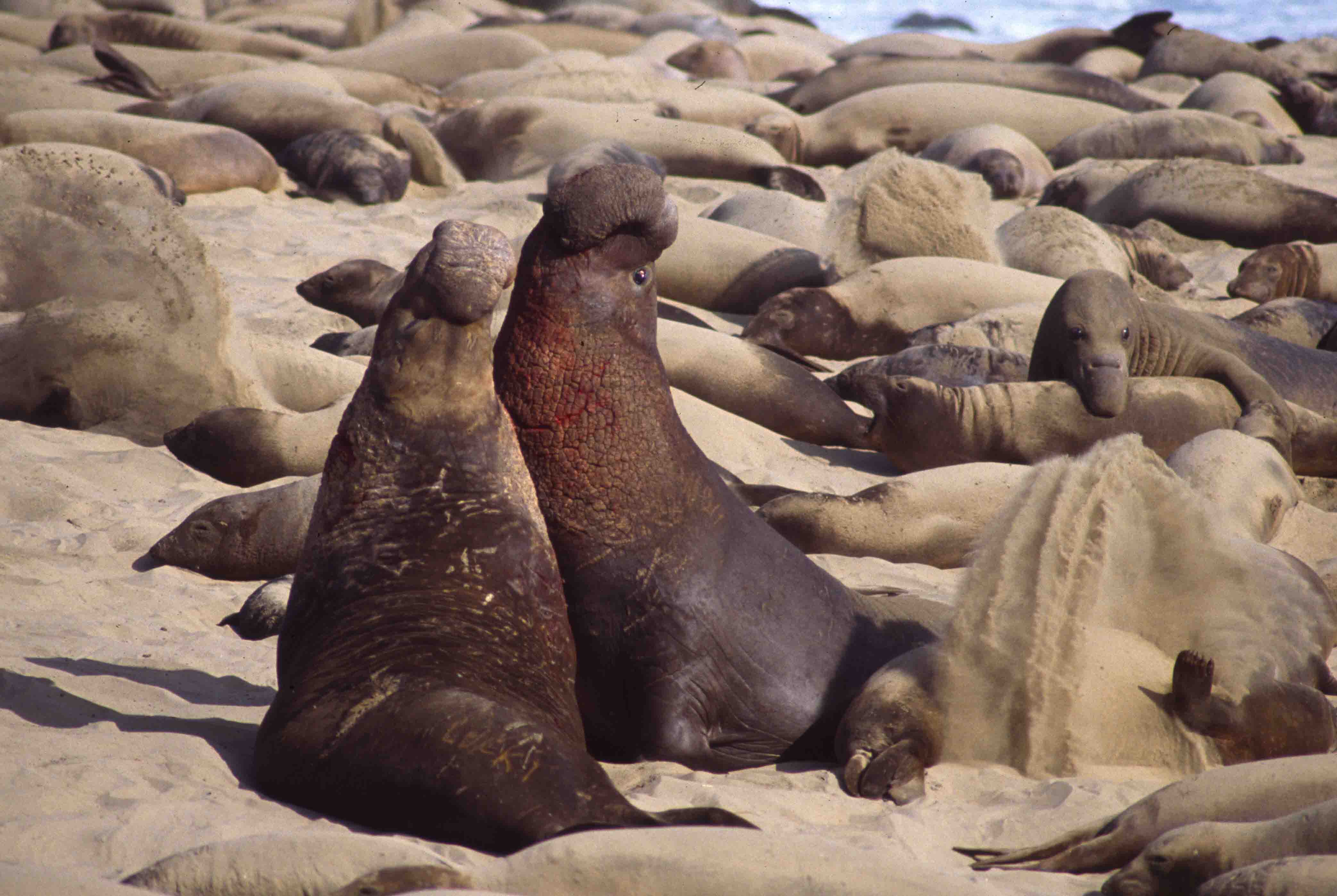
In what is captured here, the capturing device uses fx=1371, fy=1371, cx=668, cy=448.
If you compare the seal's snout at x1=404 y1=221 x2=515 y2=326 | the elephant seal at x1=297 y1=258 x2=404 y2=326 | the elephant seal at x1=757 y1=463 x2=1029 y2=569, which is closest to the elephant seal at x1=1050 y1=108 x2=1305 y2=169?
the elephant seal at x1=297 y1=258 x2=404 y2=326

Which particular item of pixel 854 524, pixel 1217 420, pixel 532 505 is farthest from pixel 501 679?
pixel 1217 420

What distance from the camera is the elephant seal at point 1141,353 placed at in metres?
6.42

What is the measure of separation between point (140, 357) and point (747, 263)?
3.96 metres

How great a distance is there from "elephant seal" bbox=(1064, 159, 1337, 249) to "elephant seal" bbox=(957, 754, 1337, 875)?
28.0 ft

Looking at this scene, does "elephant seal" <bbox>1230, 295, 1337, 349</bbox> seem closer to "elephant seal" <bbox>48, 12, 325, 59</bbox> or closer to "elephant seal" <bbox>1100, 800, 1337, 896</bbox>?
"elephant seal" <bbox>1100, 800, 1337, 896</bbox>

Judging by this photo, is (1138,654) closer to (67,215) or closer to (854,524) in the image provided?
(854,524)

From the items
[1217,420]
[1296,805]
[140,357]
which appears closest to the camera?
[1296,805]

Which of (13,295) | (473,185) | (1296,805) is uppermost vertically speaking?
(1296,805)

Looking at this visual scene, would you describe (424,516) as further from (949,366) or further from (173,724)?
(949,366)

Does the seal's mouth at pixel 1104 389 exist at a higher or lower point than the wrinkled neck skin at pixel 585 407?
lower

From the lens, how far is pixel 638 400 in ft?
10.7

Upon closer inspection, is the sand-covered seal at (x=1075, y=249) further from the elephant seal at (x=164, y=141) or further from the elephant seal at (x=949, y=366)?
the elephant seal at (x=164, y=141)

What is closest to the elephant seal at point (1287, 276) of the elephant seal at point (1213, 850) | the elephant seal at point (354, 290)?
the elephant seal at point (354, 290)

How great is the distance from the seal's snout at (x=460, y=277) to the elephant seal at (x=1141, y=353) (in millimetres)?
4190
